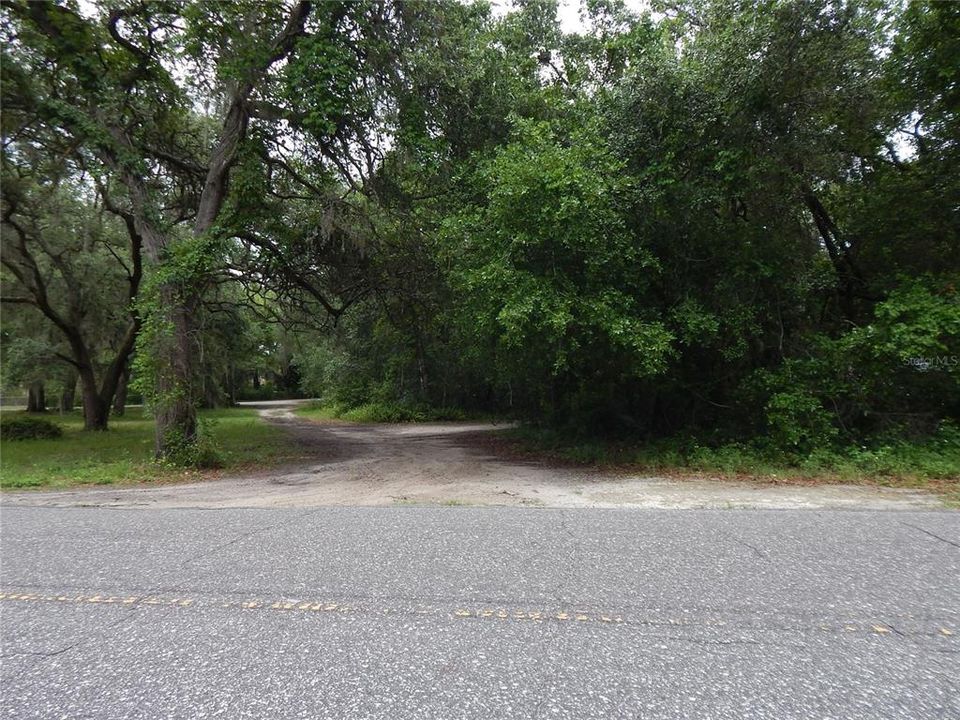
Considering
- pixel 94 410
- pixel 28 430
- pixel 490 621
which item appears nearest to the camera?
pixel 490 621

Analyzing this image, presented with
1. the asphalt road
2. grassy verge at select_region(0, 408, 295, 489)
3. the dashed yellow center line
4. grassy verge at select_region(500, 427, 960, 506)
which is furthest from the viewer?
grassy verge at select_region(0, 408, 295, 489)

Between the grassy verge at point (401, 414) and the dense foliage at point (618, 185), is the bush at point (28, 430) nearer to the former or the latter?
the dense foliage at point (618, 185)

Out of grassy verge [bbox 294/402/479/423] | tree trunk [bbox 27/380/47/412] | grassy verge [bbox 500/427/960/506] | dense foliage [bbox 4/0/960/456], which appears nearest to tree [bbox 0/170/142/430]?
dense foliage [bbox 4/0/960/456]

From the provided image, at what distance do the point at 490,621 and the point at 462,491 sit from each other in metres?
5.32

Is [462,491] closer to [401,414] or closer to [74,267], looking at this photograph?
[74,267]

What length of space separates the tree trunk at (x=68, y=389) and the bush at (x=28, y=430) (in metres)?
10.0

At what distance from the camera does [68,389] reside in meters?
38.5

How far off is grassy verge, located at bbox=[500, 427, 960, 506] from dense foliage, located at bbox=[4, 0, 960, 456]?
514 millimetres

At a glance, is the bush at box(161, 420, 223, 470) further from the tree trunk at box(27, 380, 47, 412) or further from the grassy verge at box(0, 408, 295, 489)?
the tree trunk at box(27, 380, 47, 412)

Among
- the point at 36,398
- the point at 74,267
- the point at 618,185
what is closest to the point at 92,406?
the point at 74,267

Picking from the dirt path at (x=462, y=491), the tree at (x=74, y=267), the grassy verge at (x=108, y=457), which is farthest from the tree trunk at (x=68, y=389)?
the dirt path at (x=462, y=491)

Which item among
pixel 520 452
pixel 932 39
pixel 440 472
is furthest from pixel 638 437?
pixel 932 39

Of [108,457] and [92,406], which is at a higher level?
[92,406]

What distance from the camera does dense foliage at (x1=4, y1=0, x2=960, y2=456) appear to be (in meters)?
10.1
